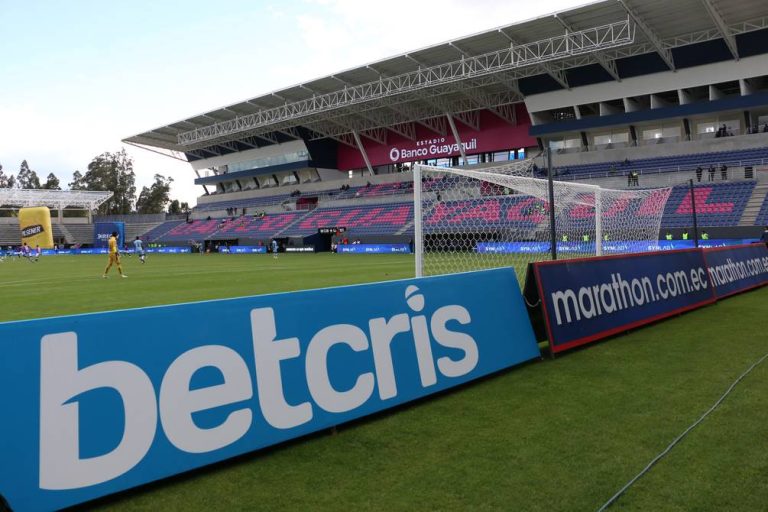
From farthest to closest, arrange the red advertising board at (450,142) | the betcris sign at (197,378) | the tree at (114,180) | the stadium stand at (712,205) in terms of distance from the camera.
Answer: the tree at (114,180) → the red advertising board at (450,142) → the stadium stand at (712,205) → the betcris sign at (197,378)

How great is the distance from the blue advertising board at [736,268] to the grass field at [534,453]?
5.67 m

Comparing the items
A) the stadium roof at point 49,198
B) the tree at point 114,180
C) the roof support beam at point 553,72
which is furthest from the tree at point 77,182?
the roof support beam at point 553,72

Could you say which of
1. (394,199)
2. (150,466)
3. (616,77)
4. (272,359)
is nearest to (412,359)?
(272,359)

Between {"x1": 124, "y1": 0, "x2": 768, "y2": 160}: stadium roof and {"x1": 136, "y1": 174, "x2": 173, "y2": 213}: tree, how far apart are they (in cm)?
5807

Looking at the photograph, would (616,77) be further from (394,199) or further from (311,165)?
(311,165)

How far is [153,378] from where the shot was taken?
318cm

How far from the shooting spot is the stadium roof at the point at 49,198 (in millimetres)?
67500

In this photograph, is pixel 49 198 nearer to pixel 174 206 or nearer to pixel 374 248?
pixel 174 206

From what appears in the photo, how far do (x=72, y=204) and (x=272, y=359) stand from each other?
81.0 meters

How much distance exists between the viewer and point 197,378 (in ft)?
11.0

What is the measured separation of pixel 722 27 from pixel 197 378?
35.8 metres

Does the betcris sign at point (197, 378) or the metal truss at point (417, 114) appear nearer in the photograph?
the betcris sign at point (197, 378)

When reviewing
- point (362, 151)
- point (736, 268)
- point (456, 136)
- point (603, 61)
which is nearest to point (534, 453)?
point (736, 268)

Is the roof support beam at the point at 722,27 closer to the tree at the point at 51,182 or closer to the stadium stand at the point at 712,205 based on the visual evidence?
the stadium stand at the point at 712,205
